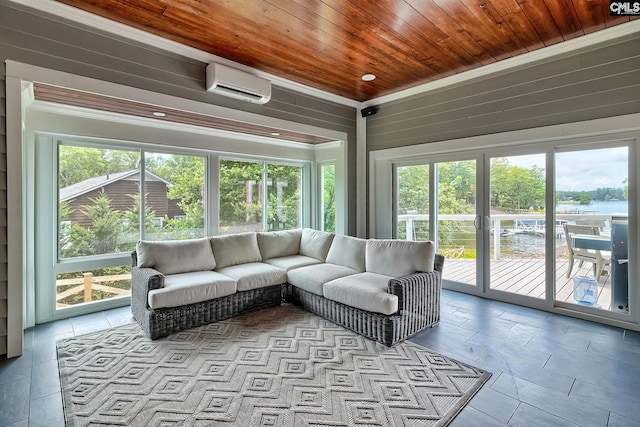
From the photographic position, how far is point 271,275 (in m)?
3.76

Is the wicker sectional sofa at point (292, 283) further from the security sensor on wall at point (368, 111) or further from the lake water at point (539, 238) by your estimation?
the security sensor on wall at point (368, 111)

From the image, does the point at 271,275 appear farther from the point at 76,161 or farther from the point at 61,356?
the point at 76,161

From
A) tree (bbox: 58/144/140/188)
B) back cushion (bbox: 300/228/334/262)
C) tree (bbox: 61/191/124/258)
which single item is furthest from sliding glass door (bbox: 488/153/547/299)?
tree (bbox: 61/191/124/258)

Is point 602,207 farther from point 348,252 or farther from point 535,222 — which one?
point 348,252

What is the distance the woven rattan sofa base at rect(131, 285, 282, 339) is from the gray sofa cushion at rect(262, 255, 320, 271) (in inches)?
11.2

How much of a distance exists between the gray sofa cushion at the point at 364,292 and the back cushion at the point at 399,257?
0.12 m


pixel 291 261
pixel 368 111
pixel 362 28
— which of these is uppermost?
pixel 362 28

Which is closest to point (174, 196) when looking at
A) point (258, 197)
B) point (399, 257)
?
point (258, 197)

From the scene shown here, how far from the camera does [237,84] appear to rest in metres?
3.49

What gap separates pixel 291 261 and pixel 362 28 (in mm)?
2821

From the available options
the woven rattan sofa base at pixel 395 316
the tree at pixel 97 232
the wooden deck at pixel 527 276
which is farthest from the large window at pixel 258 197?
the wooden deck at pixel 527 276

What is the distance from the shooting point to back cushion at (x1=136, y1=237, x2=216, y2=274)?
349cm

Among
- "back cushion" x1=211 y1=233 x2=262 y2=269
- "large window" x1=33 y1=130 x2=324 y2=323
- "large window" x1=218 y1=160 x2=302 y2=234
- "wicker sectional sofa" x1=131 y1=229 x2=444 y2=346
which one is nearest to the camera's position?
"wicker sectional sofa" x1=131 y1=229 x2=444 y2=346

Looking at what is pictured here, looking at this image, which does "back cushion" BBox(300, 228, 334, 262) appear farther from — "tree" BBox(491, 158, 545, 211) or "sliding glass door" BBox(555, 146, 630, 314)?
"sliding glass door" BBox(555, 146, 630, 314)
